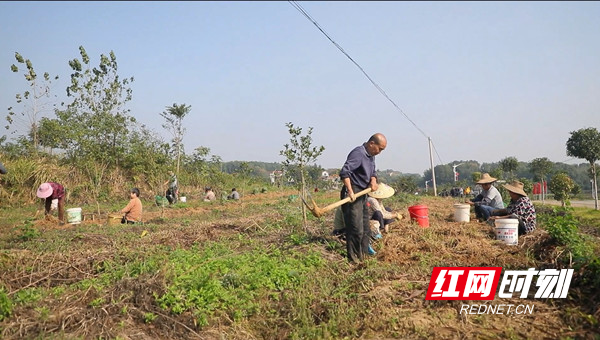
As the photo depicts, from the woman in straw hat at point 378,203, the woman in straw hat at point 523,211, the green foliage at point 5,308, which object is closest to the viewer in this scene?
the green foliage at point 5,308

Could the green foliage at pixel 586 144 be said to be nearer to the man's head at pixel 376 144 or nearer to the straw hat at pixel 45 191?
the man's head at pixel 376 144

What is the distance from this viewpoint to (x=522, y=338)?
Result: 302cm

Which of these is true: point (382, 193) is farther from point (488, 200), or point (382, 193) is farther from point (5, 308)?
point (5, 308)

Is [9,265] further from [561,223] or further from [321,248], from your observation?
[561,223]

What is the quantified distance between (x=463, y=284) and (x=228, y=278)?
242cm

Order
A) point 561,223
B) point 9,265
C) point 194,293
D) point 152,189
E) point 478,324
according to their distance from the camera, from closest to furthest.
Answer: point 478,324, point 194,293, point 561,223, point 9,265, point 152,189

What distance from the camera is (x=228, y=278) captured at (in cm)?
422

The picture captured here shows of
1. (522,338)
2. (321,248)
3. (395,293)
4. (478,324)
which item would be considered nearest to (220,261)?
(321,248)

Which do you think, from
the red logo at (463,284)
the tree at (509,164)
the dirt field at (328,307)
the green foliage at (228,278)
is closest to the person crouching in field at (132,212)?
the dirt field at (328,307)

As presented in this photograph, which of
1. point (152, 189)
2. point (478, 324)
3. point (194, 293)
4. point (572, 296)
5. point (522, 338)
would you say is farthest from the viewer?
point (152, 189)

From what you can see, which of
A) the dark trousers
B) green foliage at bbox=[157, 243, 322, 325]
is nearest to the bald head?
the dark trousers

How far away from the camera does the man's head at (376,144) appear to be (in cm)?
538

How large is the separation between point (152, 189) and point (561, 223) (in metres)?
18.7

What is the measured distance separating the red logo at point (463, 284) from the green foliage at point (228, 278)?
1.47 metres
